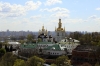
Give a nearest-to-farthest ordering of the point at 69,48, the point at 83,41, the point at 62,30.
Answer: the point at 69,48 < the point at 83,41 < the point at 62,30

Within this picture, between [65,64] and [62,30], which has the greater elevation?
[62,30]

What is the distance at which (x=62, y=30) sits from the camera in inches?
2618

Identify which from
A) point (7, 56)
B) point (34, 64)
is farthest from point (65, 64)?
point (7, 56)

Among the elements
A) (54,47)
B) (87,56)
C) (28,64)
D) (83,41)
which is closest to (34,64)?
(28,64)

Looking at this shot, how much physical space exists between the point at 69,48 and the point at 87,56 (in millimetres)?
14475

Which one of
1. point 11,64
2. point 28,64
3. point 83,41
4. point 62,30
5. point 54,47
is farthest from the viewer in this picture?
point 62,30

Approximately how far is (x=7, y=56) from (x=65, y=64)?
387 inches

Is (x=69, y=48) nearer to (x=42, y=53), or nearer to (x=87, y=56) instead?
(x=42, y=53)

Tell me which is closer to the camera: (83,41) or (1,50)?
(1,50)

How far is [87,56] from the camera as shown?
127ft

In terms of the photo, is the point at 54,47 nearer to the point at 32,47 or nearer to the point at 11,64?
the point at 32,47

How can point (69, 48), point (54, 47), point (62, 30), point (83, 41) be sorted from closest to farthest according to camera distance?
point (54, 47), point (69, 48), point (83, 41), point (62, 30)

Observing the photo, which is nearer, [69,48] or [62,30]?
[69,48]

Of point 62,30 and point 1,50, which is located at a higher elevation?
point 62,30
